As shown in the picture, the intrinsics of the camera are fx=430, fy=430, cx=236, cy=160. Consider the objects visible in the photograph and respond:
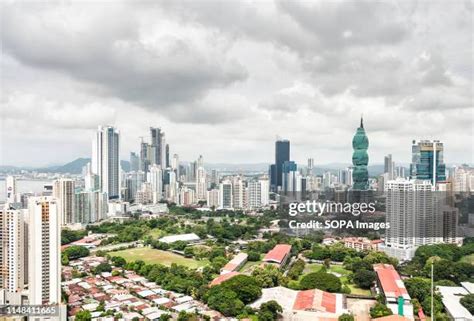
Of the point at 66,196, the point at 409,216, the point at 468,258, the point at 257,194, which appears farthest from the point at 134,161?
the point at 468,258

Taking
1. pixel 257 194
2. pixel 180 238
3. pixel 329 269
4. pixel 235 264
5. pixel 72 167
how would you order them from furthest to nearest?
1. pixel 72 167
2. pixel 257 194
3. pixel 180 238
4. pixel 329 269
5. pixel 235 264

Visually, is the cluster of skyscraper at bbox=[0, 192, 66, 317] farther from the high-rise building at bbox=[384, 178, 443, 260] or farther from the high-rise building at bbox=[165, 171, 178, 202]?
the high-rise building at bbox=[165, 171, 178, 202]

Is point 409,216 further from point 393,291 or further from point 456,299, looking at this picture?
point 393,291

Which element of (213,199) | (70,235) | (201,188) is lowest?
(70,235)

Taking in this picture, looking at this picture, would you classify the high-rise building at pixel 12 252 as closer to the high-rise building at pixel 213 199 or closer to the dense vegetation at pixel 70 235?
the dense vegetation at pixel 70 235

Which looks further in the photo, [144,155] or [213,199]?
[144,155]

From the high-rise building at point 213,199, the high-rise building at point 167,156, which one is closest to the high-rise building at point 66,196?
the high-rise building at point 213,199
